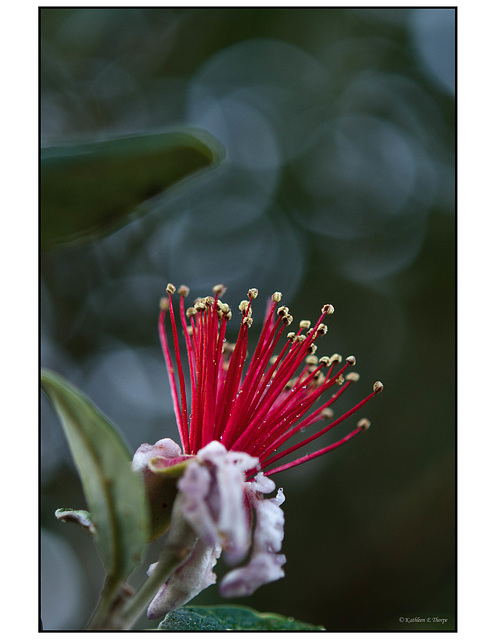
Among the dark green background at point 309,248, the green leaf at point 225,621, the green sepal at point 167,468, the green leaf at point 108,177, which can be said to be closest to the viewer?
the green leaf at point 108,177

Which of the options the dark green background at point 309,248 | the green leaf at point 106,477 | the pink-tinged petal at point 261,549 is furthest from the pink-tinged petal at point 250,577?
the dark green background at point 309,248

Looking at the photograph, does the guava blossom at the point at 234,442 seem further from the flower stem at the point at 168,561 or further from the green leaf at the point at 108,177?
the green leaf at the point at 108,177

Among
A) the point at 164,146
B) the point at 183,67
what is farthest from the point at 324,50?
the point at 164,146

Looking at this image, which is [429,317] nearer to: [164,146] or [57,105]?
[57,105]

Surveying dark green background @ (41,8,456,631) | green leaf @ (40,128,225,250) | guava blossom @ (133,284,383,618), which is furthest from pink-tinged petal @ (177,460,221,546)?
dark green background @ (41,8,456,631)

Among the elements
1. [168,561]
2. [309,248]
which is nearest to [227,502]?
[168,561]

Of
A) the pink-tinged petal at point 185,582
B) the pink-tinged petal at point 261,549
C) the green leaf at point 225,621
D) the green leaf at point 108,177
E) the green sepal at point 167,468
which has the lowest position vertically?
the green leaf at point 225,621
